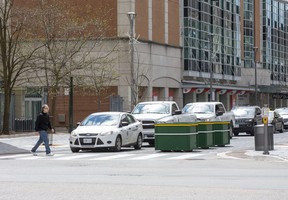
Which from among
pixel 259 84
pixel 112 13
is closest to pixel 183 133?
pixel 112 13

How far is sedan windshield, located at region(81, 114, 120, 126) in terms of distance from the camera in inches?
1019

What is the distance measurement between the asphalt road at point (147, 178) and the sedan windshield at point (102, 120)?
336 centimetres

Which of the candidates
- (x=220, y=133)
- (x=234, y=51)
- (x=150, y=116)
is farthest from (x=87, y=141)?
(x=234, y=51)

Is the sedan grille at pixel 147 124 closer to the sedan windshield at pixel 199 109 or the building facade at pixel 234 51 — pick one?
the sedan windshield at pixel 199 109

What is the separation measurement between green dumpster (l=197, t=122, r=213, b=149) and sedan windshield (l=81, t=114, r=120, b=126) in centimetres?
344

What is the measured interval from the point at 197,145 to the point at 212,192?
14207mm

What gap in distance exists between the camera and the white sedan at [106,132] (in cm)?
2505

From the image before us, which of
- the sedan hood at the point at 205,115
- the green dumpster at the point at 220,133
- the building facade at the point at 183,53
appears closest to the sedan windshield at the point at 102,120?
the green dumpster at the point at 220,133

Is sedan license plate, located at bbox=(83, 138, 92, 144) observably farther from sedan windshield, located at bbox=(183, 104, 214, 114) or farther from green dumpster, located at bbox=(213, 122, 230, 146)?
sedan windshield, located at bbox=(183, 104, 214, 114)

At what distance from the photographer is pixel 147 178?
598 inches

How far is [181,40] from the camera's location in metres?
65.4

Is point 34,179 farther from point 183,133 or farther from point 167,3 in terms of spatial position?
point 167,3

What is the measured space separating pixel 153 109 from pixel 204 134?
3.73 metres

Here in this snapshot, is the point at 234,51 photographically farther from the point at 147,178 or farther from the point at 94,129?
the point at 147,178
